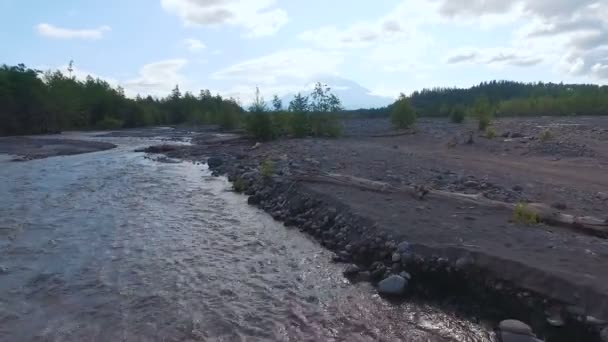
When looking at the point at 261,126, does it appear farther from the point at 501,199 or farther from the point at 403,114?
the point at 501,199

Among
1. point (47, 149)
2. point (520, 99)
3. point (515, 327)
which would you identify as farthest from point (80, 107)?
point (520, 99)

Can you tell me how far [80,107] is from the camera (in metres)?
65.6

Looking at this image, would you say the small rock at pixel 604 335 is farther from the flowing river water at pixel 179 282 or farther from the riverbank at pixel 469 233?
the flowing river water at pixel 179 282

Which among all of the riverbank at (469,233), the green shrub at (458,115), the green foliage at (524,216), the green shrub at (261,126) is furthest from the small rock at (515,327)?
the green shrub at (458,115)

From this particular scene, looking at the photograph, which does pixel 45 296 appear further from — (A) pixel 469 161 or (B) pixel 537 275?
(A) pixel 469 161

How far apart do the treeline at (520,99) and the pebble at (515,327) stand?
33925mm

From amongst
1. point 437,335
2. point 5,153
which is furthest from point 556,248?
point 5,153

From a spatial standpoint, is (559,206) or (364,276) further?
(559,206)

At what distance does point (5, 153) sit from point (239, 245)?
28.1 meters

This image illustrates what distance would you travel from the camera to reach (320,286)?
7484 millimetres

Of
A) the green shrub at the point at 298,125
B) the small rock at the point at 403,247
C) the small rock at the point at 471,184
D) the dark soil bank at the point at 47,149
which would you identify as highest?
the green shrub at the point at 298,125

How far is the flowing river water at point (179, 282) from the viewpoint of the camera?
6066mm

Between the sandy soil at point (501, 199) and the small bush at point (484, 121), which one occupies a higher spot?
the small bush at point (484, 121)

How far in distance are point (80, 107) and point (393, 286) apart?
68.4 meters
